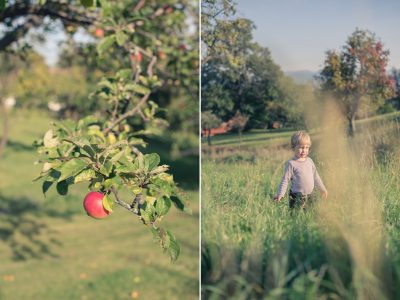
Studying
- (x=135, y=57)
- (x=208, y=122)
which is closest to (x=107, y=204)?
(x=208, y=122)

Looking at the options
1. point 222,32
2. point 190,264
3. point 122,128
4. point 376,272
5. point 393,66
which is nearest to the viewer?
point 376,272

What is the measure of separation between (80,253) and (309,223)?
6.82 meters

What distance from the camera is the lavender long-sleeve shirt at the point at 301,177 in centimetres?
180

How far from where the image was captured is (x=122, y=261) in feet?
24.6

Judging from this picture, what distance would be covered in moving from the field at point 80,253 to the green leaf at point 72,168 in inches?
98.8

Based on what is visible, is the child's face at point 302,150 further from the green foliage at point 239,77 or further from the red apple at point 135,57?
the red apple at point 135,57

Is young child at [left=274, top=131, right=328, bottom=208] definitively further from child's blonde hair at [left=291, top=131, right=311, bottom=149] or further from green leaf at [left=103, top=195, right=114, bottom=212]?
green leaf at [left=103, top=195, right=114, bottom=212]

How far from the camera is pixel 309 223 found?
170 cm

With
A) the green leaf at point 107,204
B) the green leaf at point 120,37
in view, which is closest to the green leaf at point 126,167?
the green leaf at point 107,204

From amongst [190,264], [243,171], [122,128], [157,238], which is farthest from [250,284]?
[190,264]

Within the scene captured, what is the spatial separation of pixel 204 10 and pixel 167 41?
143 inches

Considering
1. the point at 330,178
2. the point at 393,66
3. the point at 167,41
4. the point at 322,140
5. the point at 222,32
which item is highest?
the point at 167,41

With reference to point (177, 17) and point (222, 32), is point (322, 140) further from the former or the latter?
point (177, 17)

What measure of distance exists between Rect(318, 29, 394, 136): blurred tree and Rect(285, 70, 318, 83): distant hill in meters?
0.03
